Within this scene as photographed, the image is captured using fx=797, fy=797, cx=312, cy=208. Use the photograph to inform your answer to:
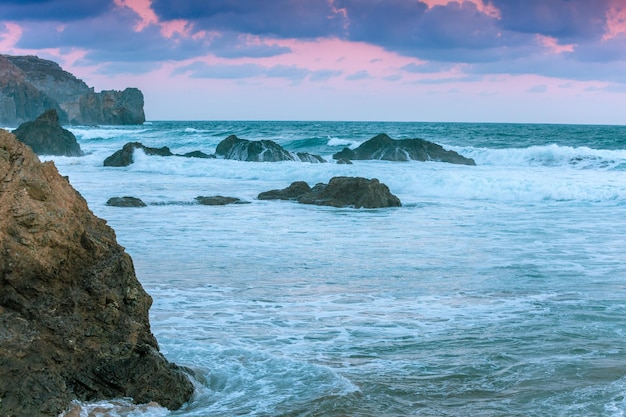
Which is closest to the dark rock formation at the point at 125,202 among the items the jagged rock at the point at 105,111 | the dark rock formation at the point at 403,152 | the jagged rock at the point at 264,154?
the jagged rock at the point at 264,154

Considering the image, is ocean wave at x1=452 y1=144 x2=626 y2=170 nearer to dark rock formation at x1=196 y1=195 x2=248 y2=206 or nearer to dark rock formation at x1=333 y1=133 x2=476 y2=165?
dark rock formation at x1=333 y1=133 x2=476 y2=165

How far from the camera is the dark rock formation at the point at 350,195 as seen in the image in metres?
17.9

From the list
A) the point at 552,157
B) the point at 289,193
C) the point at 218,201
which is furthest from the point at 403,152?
the point at 218,201

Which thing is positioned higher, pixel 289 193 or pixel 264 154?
pixel 264 154

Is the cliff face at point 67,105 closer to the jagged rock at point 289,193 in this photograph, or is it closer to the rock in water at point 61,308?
the jagged rock at point 289,193

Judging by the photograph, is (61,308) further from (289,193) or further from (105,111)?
(105,111)

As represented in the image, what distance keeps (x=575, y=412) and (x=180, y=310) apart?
399cm

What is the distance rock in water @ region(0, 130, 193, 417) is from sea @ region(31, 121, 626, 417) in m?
0.19

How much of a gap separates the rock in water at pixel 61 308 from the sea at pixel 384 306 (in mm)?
189

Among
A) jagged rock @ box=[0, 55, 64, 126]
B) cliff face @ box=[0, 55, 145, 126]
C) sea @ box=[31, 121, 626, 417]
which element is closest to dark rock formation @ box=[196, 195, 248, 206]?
Result: sea @ box=[31, 121, 626, 417]

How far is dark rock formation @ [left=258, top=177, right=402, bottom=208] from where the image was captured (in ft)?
58.6

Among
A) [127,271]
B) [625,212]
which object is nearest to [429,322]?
[127,271]

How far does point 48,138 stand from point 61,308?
37.6 m

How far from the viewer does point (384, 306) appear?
7.95 m
